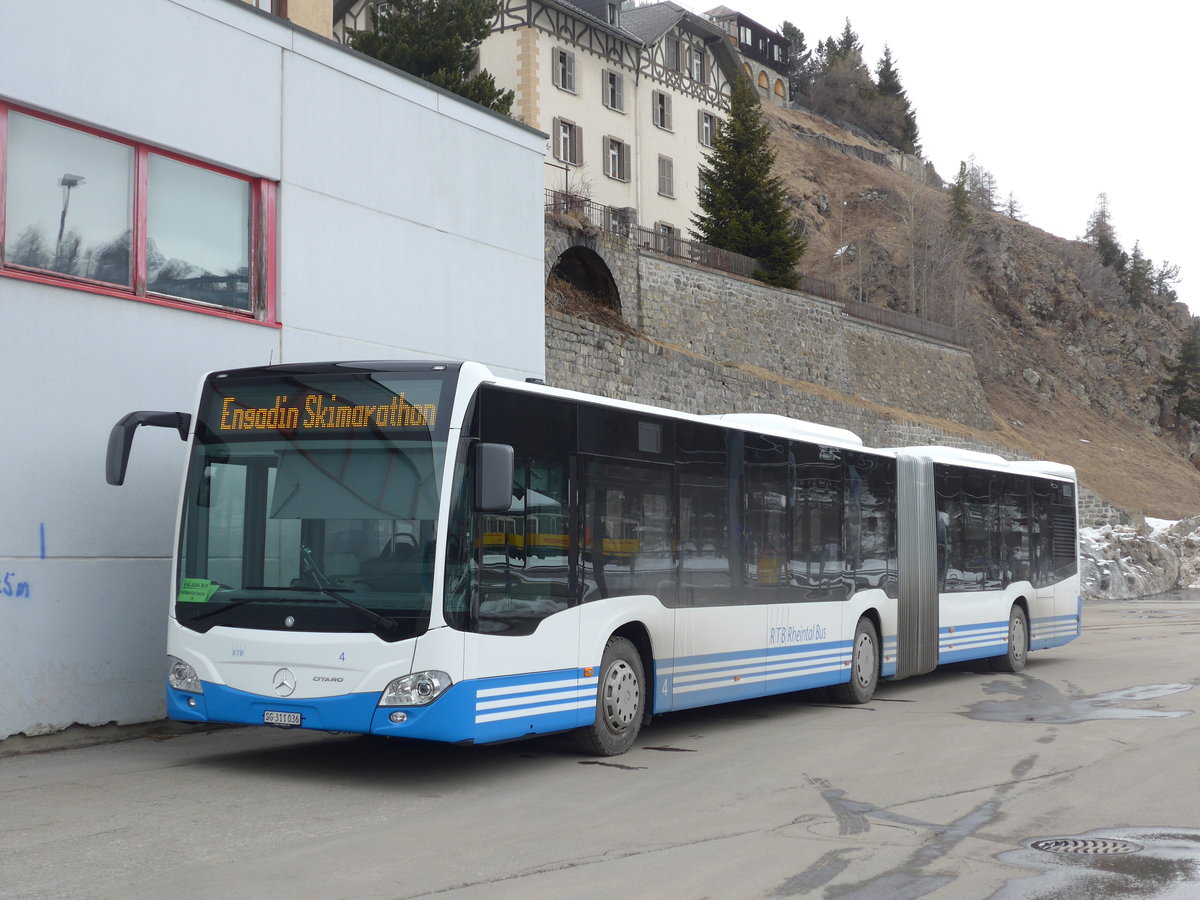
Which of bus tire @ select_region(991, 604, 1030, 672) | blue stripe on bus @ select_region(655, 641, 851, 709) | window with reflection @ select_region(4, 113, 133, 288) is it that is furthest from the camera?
A: bus tire @ select_region(991, 604, 1030, 672)

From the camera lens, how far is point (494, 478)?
862 centimetres

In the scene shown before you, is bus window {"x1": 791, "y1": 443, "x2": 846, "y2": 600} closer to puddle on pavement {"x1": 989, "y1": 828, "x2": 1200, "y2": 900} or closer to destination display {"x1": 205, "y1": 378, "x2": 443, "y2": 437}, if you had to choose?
destination display {"x1": 205, "y1": 378, "x2": 443, "y2": 437}

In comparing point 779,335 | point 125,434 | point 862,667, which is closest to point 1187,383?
point 779,335

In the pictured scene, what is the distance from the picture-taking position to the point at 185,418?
1008 centimetres

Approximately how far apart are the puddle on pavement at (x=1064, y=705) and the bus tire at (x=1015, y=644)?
174 cm

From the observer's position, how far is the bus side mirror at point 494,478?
28.2 feet

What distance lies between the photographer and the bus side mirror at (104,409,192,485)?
9.59 metres

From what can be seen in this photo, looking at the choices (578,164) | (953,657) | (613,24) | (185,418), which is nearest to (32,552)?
(185,418)

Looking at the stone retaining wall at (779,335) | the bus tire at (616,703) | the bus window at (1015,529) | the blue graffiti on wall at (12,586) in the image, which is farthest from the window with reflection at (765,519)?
the stone retaining wall at (779,335)

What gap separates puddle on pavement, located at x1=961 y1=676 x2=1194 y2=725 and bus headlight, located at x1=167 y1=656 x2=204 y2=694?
7372 millimetres

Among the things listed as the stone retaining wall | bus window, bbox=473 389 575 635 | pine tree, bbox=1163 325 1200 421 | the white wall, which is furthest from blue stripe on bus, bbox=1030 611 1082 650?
pine tree, bbox=1163 325 1200 421

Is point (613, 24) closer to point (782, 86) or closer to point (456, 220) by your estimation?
point (456, 220)

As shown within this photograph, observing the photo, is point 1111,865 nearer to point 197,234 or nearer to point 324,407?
point 324,407

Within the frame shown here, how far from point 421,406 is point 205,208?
15.7 feet
